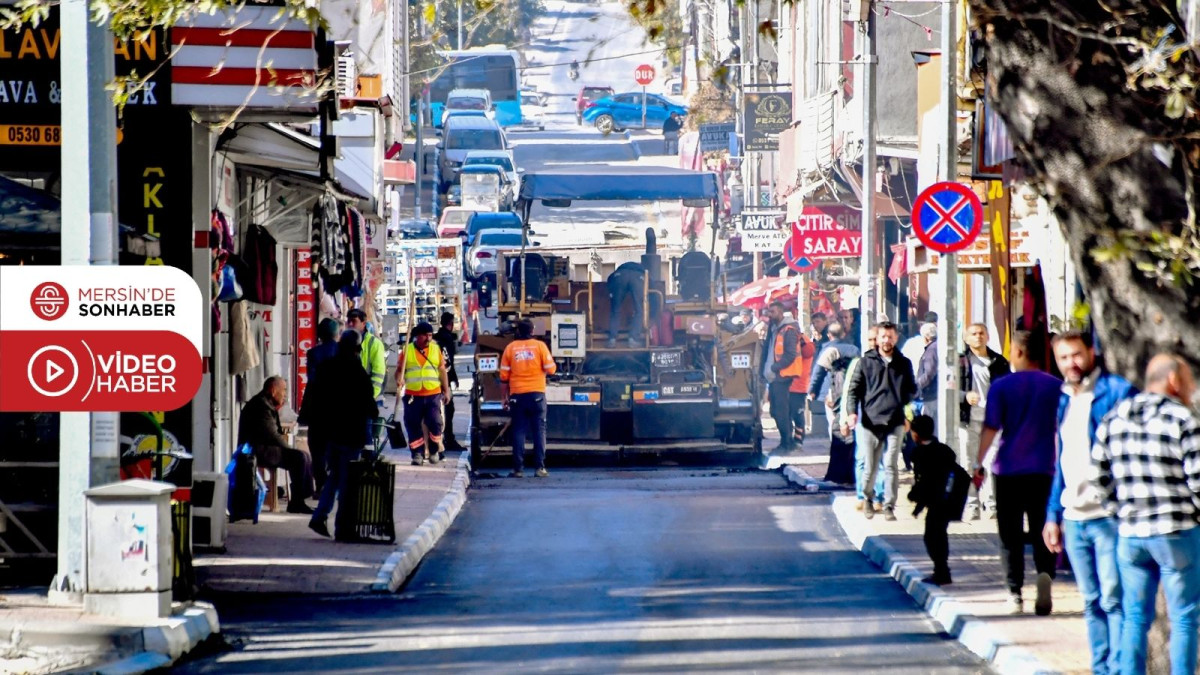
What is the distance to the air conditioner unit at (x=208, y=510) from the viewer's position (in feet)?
45.4

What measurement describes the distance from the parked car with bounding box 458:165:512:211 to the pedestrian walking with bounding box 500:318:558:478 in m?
36.5

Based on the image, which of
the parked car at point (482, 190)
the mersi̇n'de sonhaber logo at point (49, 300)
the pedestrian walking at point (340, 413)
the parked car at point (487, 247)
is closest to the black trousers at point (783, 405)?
the pedestrian walking at point (340, 413)

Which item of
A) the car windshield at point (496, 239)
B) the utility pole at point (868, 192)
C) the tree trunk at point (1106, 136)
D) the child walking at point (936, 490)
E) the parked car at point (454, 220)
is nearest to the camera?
the tree trunk at point (1106, 136)

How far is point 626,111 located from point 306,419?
59.6 metres

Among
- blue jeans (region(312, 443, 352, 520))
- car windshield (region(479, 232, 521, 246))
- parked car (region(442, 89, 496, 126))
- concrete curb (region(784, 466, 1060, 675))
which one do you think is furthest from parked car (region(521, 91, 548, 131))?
concrete curb (region(784, 466, 1060, 675))

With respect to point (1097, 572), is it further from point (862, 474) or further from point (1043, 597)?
point (862, 474)

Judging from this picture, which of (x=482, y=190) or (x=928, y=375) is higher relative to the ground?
(x=482, y=190)

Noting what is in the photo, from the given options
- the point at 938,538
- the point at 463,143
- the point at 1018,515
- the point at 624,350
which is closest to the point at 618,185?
the point at 624,350

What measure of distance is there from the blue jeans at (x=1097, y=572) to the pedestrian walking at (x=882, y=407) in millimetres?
7390

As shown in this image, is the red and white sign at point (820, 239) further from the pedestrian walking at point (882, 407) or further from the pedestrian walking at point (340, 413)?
the pedestrian walking at point (340, 413)

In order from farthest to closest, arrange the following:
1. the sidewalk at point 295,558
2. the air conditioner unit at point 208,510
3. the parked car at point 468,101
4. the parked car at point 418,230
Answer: the parked car at point 468,101 < the parked car at point 418,230 < the air conditioner unit at point 208,510 < the sidewalk at point 295,558

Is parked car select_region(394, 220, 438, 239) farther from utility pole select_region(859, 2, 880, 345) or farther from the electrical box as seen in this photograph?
utility pole select_region(859, 2, 880, 345)

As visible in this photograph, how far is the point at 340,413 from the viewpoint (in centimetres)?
1539

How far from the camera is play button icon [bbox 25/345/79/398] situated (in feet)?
33.6
